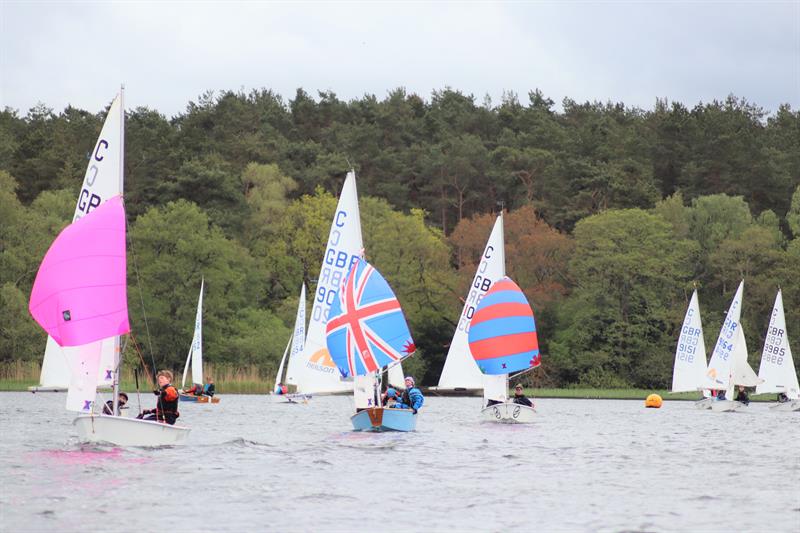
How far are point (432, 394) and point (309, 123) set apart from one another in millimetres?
40090

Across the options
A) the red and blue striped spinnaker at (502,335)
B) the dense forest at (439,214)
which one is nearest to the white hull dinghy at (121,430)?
the red and blue striped spinnaker at (502,335)

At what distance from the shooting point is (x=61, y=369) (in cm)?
2823

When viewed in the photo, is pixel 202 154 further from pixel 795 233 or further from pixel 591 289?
pixel 795 233

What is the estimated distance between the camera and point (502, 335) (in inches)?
1657

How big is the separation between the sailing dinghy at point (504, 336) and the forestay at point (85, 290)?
17.5 meters

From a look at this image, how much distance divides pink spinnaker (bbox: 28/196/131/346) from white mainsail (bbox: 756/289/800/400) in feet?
138

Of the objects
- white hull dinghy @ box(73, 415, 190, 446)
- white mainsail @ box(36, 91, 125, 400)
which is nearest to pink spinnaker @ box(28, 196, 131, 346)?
white mainsail @ box(36, 91, 125, 400)

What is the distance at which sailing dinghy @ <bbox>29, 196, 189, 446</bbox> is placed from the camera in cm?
2583

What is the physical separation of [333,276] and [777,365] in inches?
1233

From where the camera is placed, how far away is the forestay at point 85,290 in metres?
25.8

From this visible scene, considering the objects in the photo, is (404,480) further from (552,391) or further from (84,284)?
(552,391)

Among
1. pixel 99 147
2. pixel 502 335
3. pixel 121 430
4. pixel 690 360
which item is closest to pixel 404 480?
pixel 121 430

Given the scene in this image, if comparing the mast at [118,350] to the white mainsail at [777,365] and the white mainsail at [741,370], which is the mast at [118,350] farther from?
the white mainsail at [777,365]

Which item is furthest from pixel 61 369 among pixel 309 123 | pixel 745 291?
pixel 309 123
